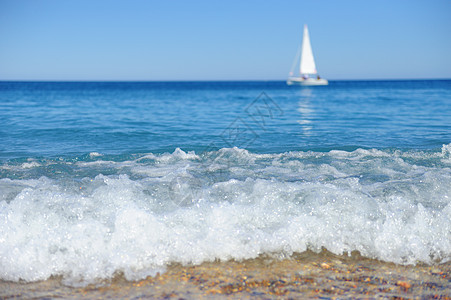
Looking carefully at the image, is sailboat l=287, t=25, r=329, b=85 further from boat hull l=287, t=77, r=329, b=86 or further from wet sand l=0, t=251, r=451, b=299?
wet sand l=0, t=251, r=451, b=299

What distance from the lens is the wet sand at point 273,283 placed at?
9.14 feet

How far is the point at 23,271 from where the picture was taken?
10.2 ft

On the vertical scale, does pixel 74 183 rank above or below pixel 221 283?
above

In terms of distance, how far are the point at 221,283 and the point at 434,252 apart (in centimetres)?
216

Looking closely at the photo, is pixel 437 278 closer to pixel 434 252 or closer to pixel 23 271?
pixel 434 252

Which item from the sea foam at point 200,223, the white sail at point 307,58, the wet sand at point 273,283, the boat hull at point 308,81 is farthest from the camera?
the boat hull at point 308,81

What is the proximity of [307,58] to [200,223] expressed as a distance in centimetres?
6170

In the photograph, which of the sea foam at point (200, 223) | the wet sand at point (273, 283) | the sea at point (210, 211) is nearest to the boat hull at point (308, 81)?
the sea at point (210, 211)

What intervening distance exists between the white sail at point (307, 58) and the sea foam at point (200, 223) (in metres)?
57.9

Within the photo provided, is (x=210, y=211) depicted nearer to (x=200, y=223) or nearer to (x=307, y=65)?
(x=200, y=223)

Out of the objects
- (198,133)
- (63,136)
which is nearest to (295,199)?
(198,133)

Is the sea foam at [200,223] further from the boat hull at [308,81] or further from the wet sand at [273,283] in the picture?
the boat hull at [308,81]

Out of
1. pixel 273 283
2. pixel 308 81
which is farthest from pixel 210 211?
pixel 308 81

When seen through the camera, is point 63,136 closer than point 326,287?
No
